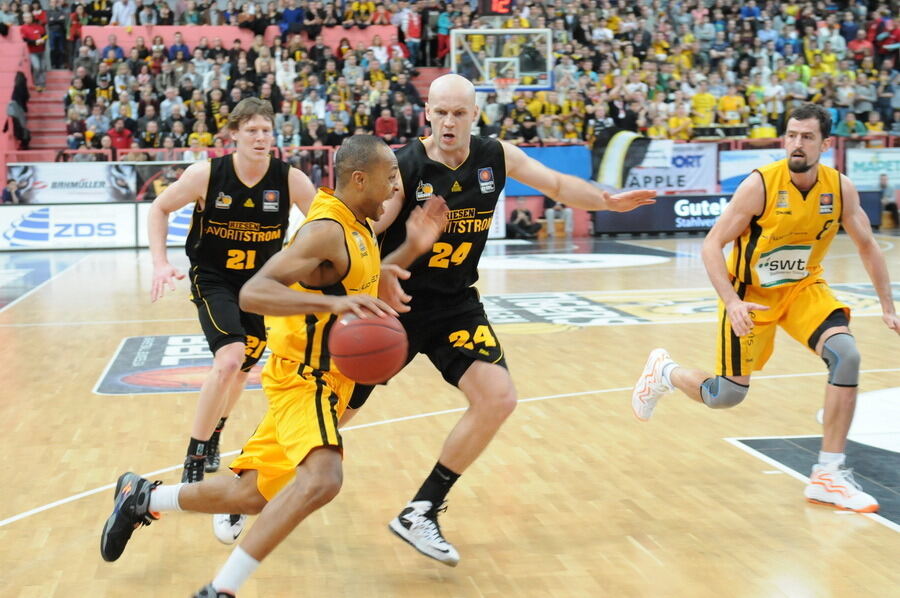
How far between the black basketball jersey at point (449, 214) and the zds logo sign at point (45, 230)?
17.7 meters

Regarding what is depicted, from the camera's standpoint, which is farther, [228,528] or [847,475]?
[847,475]

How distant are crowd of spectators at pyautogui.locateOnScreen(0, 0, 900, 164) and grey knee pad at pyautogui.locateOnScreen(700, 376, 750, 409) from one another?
16.8 m

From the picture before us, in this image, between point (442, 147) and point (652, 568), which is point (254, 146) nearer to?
point (442, 147)

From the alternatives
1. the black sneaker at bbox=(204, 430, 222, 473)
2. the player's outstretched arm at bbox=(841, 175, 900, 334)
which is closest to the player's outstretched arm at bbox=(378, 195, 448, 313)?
the black sneaker at bbox=(204, 430, 222, 473)

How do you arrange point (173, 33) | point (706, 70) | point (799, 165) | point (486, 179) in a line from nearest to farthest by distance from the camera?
1. point (486, 179)
2. point (799, 165)
3. point (173, 33)
4. point (706, 70)

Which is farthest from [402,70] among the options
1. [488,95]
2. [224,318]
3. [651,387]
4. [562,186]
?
[562,186]

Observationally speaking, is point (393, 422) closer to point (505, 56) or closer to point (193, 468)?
point (193, 468)

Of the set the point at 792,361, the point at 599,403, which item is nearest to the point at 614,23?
the point at 792,361

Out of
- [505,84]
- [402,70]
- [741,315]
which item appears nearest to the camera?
[741,315]

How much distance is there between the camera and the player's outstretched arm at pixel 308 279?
373cm

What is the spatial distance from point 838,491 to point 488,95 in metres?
18.6

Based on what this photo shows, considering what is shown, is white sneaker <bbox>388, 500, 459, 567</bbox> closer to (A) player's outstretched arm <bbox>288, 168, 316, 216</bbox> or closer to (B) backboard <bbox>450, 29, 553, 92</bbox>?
(A) player's outstretched arm <bbox>288, 168, 316, 216</bbox>

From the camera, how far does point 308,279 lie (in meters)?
3.97

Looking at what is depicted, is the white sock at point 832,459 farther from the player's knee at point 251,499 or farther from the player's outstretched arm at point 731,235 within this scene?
the player's knee at point 251,499
